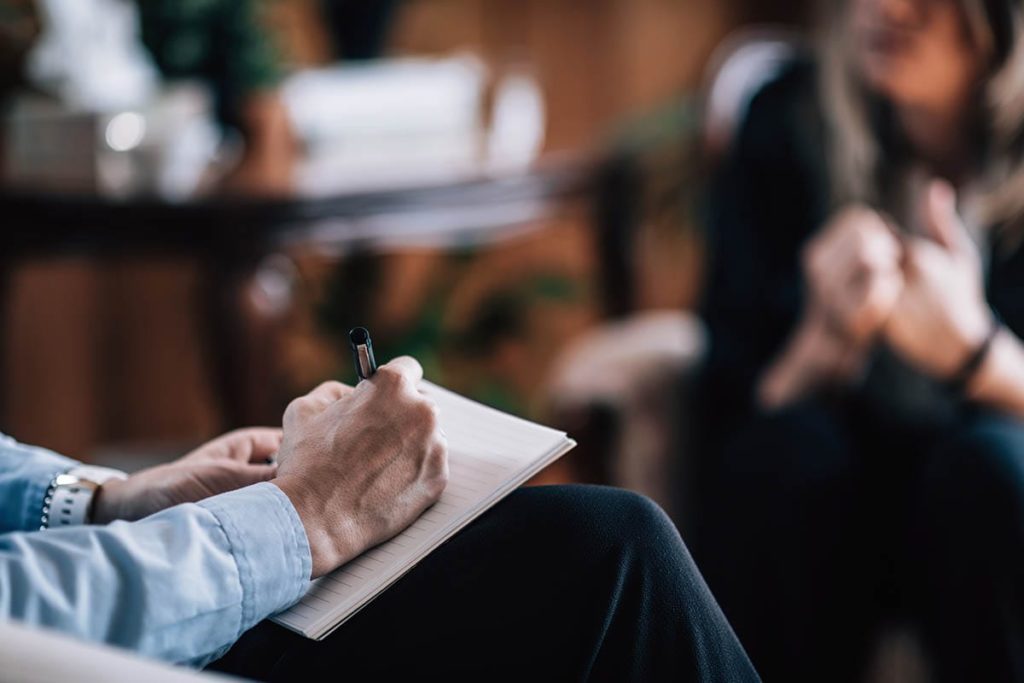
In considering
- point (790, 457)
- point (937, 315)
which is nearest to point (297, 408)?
point (790, 457)

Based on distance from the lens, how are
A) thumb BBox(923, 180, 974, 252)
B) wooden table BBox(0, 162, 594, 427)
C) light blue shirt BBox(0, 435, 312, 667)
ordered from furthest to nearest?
wooden table BBox(0, 162, 594, 427), thumb BBox(923, 180, 974, 252), light blue shirt BBox(0, 435, 312, 667)

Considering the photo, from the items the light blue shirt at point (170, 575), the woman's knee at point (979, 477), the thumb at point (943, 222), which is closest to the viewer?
the light blue shirt at point (170, 575)

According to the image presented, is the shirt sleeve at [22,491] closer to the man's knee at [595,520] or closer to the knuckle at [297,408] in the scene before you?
the knuckle at [297,408]

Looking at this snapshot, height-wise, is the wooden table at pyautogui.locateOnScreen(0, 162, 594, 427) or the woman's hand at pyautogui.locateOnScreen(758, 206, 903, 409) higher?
the wooden table at pyautogui.locateOnScreen(0, 162, 594, 427)

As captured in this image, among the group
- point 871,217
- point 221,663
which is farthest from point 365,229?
point 221,663

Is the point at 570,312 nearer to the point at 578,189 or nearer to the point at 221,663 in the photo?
the point at 578,189

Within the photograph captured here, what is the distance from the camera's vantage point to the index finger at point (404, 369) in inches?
28.2

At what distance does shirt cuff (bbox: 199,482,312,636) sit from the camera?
2.09 ft

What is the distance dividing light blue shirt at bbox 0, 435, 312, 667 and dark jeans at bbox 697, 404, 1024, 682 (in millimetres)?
585

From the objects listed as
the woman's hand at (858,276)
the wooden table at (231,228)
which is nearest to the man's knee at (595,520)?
the woman's hand at (858,276)

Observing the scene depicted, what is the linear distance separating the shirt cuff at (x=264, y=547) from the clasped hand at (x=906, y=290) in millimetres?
689

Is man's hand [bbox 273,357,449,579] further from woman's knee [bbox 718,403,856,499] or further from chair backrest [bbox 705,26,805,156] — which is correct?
chair backrest [bbox 705,26,805,156]

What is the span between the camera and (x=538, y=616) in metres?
0.69

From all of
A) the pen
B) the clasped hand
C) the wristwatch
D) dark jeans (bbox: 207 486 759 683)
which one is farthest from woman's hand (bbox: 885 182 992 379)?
the wristwatch
